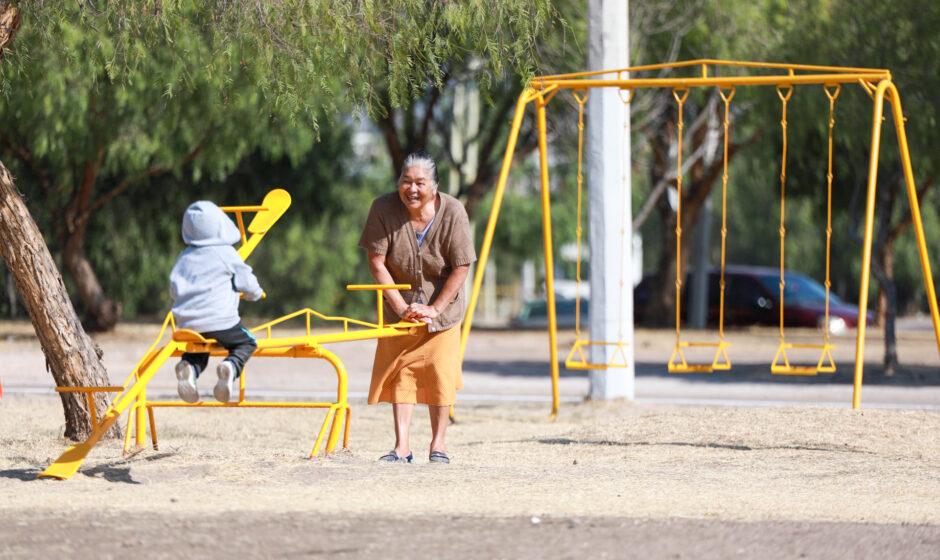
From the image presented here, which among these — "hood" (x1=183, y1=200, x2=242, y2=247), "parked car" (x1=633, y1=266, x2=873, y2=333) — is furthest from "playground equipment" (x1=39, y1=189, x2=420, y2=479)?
"parked car" (x1=633, y1=266, x2=873, y2=333)

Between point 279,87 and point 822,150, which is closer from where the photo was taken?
point 279,87

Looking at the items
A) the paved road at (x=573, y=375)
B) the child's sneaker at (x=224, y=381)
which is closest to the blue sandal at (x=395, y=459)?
the child's sneaker at (x=224, y=381)

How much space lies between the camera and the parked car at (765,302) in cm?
2513

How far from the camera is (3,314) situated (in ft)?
85.5

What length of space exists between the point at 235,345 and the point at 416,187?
4.59ft

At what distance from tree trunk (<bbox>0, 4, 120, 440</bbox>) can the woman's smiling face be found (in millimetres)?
2402

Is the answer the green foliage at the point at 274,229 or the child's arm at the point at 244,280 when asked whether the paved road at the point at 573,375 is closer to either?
the green foliage at the point at 274,229

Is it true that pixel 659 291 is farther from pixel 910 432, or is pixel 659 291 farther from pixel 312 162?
pixel 910 432

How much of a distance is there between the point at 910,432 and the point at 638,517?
3.97 m

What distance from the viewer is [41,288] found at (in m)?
7.52

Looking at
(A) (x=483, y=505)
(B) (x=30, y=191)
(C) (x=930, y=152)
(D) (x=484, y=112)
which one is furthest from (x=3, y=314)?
(A) (x=483, y=505)

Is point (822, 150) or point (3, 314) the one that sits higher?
point (822, 150)

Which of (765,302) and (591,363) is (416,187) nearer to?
(591,363)

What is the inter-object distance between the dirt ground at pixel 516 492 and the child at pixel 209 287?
0.62 m
